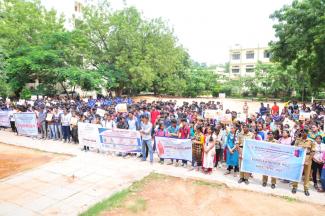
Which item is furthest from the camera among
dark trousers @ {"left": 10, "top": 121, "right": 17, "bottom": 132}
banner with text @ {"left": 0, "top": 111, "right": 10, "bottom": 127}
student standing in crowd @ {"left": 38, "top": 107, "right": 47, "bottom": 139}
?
banner with text @ {"left": 0, "top": 111, "right": 10, "bottom": 127}

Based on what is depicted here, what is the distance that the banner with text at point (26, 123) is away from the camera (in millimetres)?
14094

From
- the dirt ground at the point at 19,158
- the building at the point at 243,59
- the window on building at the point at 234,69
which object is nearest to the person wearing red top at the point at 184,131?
the dirt ground at the point at 19,158

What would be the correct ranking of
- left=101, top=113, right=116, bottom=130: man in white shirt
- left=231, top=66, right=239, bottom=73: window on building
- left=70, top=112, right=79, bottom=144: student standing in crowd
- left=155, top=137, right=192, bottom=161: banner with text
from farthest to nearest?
left=231, top=66, right=239, bottom=73: window on building < left=70, top=112, right=79, bottom=144: student standing in crowd < left=101, top=113, right=116, bottom=130: man in white shirt < left=155, top=137, right=192, bottom=161: banner with text

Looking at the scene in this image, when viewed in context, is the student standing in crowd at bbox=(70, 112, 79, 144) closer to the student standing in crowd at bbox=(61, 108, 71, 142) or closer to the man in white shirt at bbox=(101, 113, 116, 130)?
the student standing in crowd at bbox=(61, 108, 71, 142)

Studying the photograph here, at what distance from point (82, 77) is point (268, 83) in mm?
28063

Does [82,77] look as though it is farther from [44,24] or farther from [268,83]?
[268,83]

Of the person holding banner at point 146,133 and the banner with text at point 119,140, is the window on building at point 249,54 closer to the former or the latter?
the banner with text at point 119,140

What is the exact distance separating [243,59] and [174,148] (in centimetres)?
5362

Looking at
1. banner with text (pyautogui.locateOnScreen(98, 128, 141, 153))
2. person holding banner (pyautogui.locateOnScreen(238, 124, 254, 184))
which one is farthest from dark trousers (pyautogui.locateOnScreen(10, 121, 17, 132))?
person holding banner (pyautogui.locateOnScreen(238, 124, 254, 184))

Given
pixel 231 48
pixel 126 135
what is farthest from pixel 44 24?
pixel 231 48

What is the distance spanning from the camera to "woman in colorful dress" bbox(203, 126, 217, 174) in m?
8.74

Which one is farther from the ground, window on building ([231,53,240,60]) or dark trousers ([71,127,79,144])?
window on building ([231,53,240,60])

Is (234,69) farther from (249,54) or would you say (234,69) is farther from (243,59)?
(249,54)

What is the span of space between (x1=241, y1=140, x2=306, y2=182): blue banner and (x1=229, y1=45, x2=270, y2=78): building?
51313 mm
